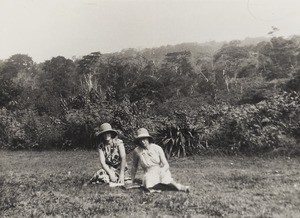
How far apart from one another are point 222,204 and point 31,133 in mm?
15232

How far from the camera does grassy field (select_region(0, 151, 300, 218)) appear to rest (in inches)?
228

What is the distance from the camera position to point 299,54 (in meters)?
57.1

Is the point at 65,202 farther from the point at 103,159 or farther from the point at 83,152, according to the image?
the point at 83,152

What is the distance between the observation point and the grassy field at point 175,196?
5793mm

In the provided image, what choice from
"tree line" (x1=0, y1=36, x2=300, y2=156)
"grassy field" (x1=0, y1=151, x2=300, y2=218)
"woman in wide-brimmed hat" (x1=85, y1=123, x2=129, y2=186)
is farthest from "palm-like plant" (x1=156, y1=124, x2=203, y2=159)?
"woman in wide-brimmed hat" (x1=85, y1=123, x2=129, y2=186)

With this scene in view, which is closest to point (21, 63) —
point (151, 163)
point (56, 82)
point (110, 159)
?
point (56, 82)

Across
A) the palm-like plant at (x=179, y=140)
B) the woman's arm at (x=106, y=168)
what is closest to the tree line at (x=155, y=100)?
the palm-like plant at (x=179, y=140)

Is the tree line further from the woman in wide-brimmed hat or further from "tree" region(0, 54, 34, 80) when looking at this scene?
the woman in wide-brimmed hat

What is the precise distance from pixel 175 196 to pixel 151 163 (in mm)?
1016

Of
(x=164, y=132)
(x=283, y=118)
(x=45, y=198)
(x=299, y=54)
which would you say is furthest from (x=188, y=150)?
(x=299, y=54)

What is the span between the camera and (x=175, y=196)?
6.75m

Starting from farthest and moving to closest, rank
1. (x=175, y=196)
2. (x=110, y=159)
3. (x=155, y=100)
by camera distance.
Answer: (x=155, y=100)
(x=110, y=159)
(x=175, y=196)

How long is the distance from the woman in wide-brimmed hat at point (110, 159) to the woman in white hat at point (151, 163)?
1.00 ft

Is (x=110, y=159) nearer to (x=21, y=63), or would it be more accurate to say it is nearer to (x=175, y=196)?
(x=175, y=196)
